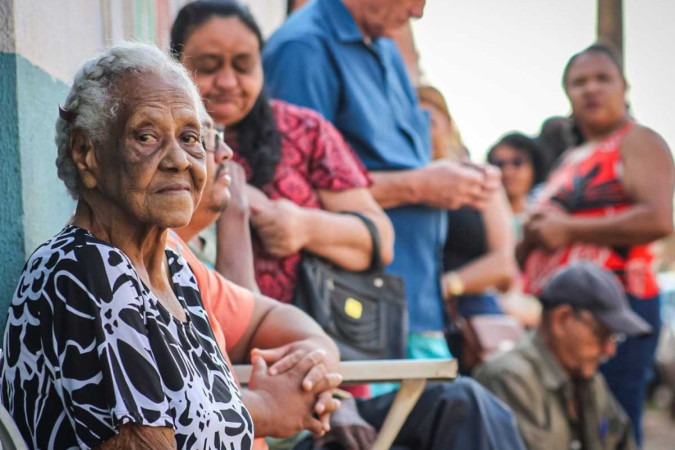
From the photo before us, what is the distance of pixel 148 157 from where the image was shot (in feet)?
7.54

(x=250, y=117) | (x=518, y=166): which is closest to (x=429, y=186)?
(x=250, y=117)

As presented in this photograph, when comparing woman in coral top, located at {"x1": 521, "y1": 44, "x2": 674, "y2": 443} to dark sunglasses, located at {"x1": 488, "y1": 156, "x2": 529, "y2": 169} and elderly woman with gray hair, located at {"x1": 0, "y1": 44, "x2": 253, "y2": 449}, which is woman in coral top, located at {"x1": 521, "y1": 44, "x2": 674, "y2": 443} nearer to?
dark sunglasses, located at {"x1": 488, "y1": 156, "x2": 529, "y2": 169}

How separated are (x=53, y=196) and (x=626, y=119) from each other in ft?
11.9

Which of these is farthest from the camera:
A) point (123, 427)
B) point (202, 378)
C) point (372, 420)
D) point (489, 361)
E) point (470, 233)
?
point (470, 233)

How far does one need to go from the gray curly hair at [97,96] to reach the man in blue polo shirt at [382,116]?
6.25 feet

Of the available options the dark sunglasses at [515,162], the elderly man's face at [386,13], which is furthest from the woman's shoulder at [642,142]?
the dark sunglasses at [515,162]

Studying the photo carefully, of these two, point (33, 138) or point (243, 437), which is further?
point (33, 138)

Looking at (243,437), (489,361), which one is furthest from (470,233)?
(243,437)

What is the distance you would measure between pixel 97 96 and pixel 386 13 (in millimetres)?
2394

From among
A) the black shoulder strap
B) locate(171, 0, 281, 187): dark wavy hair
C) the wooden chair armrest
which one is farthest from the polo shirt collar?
the wooden chair armrest

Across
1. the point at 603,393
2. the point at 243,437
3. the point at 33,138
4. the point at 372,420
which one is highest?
the point at 33,138

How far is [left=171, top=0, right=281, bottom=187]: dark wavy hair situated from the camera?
3707mm

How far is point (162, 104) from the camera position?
232cm

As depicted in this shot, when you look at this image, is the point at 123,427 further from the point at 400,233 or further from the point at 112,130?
the point at 400,233
